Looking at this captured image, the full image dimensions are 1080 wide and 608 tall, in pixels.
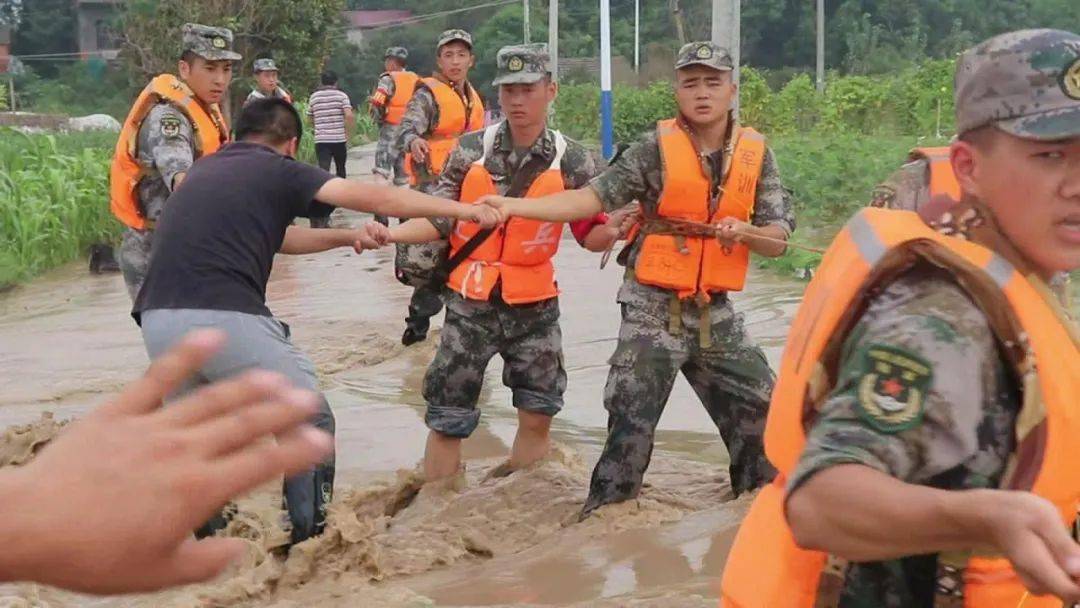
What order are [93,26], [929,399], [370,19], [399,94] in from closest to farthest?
[929,399] → [399,94] → [93,26] → [370,19]

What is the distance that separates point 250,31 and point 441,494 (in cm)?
2487

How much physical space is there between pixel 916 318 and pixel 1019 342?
149mm

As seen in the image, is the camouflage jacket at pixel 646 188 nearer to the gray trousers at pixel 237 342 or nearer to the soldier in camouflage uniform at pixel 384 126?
the gray trousers at pixel 237 342

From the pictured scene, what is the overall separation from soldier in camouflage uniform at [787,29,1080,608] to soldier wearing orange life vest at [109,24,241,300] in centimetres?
513

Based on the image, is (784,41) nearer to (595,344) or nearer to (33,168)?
(33,168)

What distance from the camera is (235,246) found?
205 inches

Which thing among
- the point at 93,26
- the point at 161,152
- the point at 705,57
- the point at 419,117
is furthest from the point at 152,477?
the point at 93,26

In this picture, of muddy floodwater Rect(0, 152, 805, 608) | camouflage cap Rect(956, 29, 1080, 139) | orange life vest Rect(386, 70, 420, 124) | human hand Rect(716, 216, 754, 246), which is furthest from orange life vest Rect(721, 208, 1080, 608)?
orange life vest Rect(386, 70, 420, 124)

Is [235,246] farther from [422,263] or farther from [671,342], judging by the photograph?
[671,342]

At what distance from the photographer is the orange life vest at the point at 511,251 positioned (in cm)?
624

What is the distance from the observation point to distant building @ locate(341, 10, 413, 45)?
73.6 metres

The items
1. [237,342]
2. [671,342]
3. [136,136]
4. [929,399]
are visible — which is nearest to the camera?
[929,399]

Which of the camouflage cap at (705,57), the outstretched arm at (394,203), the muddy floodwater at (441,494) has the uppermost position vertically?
the camouflage cap at (705,57)

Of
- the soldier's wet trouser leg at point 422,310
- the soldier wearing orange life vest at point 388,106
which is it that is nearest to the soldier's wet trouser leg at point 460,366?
the soldier's wet trouser leg at point 422,310
